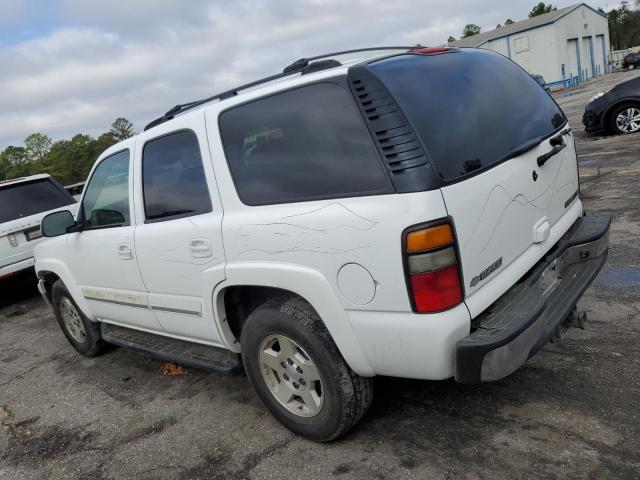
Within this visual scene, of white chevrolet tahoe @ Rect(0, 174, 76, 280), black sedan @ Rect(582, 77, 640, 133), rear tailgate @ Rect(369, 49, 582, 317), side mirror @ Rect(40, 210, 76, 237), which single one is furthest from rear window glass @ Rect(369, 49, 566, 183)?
black sedan @ Rect(582, 77, 640, 133)

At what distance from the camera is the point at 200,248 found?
3182 millimetres

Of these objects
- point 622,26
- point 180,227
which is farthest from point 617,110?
point 622,26

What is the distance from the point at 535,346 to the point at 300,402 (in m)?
1.33

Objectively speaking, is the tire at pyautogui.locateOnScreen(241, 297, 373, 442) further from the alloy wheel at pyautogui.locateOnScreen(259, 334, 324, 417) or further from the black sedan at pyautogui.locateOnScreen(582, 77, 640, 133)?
the black sedan at pyautogui.locateOnScreen(582, 77, 640, 133)

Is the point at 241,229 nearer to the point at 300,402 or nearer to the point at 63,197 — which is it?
the point at 300,402

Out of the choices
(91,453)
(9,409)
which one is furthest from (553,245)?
(9,409)

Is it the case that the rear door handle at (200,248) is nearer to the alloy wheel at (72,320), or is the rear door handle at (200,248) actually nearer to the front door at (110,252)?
the front door at (110,252)

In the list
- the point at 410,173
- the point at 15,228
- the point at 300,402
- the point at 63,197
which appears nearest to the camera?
the point at 410,173

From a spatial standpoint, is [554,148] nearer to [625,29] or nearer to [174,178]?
[174,178]

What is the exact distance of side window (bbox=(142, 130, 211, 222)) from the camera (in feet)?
10.6

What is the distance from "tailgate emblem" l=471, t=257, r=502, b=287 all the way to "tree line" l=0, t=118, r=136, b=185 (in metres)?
43.9

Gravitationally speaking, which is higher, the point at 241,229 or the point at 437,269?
the point at 241,229

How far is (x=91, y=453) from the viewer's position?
135 inches

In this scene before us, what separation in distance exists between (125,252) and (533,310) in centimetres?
272
